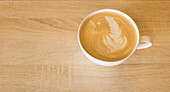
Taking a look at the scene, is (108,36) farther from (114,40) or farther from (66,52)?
(66,52)

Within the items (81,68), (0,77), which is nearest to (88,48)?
(81,68)

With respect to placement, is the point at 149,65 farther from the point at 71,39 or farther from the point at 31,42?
the point at 31,42

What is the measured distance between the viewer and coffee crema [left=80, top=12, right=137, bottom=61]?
1.75 feet

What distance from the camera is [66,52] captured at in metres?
0.62

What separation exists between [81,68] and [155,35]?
0.30 m

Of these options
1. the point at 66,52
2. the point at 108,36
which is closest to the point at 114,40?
the point at 108,36

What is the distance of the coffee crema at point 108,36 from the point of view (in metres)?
0.53

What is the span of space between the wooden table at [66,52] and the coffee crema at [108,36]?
0.08 m

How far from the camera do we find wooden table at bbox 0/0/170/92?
0.58 meters

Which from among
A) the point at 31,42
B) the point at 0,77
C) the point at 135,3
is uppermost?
the point at 135,3

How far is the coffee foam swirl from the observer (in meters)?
0.54

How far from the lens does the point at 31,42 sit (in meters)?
0.62

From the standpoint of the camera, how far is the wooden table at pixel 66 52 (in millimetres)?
582

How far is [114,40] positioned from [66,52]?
0.18m
